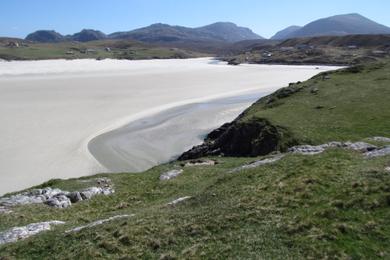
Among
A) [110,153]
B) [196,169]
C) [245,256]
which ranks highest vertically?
[245,256]

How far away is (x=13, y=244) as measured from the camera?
19.4 meters

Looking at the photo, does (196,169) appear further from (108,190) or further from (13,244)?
(13,244)

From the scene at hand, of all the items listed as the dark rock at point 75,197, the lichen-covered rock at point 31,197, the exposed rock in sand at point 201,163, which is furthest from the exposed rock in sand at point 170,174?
the lichen-covered rock at point 31,197

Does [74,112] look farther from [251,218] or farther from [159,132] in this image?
[251,218]

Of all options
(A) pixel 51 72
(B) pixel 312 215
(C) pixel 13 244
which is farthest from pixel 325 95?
(A) pixel 51 72

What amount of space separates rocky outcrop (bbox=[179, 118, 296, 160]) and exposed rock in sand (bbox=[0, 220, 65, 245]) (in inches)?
842

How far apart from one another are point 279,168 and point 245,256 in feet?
37.0

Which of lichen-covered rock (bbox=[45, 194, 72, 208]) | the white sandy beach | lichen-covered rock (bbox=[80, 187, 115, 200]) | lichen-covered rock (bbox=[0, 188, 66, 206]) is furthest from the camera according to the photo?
the white sandy beach

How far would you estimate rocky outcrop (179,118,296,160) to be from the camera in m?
40.1

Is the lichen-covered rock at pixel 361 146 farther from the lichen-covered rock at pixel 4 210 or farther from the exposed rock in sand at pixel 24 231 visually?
the lichen-covered rock at pixel 4 210

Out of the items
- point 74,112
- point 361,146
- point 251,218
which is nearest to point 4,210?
point 251,218

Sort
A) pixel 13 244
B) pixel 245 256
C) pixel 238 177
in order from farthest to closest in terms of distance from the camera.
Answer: pixel 238 177
pixel 13 244
pixel 245 256

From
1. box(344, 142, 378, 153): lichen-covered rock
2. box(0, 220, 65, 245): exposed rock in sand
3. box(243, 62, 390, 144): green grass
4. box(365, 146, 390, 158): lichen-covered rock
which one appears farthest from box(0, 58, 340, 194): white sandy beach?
box(365, 146, 390, 158): lichen-covered rock

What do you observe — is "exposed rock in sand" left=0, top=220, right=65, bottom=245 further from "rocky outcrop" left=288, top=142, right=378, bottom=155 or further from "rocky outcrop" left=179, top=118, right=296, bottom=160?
"rocky outcrop" left=179, top=118, right=296, bottom=160
